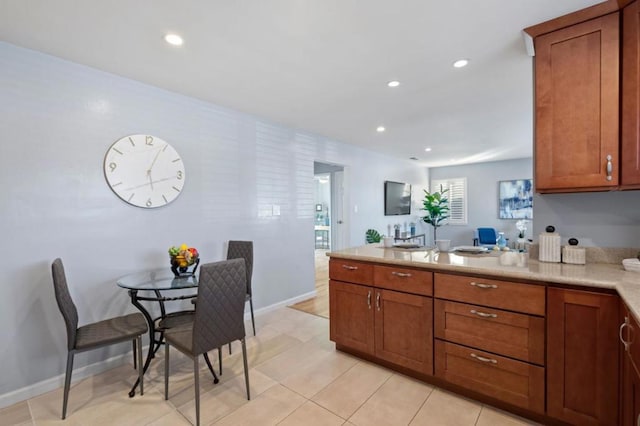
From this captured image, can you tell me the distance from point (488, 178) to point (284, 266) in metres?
5.96

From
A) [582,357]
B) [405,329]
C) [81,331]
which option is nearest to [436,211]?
[405,329]

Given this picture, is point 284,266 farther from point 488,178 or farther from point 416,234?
point 488,178

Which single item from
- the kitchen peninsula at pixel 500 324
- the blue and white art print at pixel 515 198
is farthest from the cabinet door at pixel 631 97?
the blue and white art print at pixel 515 198

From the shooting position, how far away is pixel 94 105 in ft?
7.90

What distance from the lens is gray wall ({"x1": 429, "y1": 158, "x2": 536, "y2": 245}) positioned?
7.00 metres

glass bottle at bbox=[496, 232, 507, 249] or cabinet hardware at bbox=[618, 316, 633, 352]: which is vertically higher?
cabinet hardware at bbox=[618, 316, 633, 352]

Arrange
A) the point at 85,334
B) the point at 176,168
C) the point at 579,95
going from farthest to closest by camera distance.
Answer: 1. the point at 176,168
2. the point at 85,334
3. the point at 579,95

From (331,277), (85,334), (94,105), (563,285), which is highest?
(94,105)

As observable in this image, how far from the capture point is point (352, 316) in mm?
2539

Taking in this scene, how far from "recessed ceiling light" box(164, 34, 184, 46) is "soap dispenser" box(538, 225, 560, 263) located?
284 centimetres

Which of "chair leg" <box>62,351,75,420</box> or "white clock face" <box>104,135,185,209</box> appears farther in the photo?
"white clock face" <box>104,135,185,209</box>

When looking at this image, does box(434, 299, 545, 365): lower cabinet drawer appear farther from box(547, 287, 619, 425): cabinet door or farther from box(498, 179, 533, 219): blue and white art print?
box(498, 179, 533, 219): blue and white art print

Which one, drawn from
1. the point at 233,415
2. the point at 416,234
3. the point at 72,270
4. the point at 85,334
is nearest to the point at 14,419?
the point at 85,334

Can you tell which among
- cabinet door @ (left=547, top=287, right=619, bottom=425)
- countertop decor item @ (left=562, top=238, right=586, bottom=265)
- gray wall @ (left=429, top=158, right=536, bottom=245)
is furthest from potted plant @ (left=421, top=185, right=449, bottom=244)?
cabinet door @ (left=547, top=287, right=619, bottom=425)
